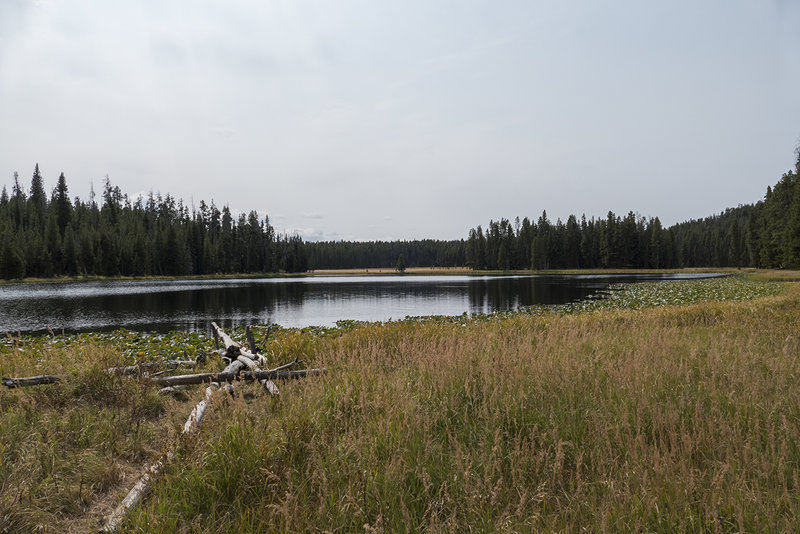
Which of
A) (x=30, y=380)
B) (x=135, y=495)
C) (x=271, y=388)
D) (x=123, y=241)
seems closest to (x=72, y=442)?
(x=135, y=495)

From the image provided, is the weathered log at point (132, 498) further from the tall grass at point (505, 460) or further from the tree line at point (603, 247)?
the tree line at point (603, 247)

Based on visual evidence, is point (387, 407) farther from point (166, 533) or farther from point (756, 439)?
point (756, 439)

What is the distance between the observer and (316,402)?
15.2 ft

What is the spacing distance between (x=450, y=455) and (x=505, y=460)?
2.18 ft

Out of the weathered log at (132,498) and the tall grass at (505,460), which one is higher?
the tall grass at (505,460)

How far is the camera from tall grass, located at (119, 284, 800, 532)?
2799mm

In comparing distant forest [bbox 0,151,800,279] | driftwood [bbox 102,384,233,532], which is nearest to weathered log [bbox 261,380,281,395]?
driftwood [bbox 102,384,233,532]

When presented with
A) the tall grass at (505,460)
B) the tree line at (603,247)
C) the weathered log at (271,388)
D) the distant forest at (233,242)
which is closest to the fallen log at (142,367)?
the weathered log at (271,388)

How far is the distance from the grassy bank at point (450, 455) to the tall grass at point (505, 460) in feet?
0.07

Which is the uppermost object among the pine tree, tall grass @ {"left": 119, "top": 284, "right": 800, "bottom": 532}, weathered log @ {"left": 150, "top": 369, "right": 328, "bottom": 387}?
the pine tree

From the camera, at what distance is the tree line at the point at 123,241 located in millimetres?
83000

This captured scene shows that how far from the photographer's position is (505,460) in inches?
146

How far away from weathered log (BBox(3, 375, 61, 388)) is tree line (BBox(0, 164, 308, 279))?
314 feet

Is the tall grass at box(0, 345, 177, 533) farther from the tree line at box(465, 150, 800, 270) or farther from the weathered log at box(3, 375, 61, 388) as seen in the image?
the tree line at box(465, 150, 800, 270)
